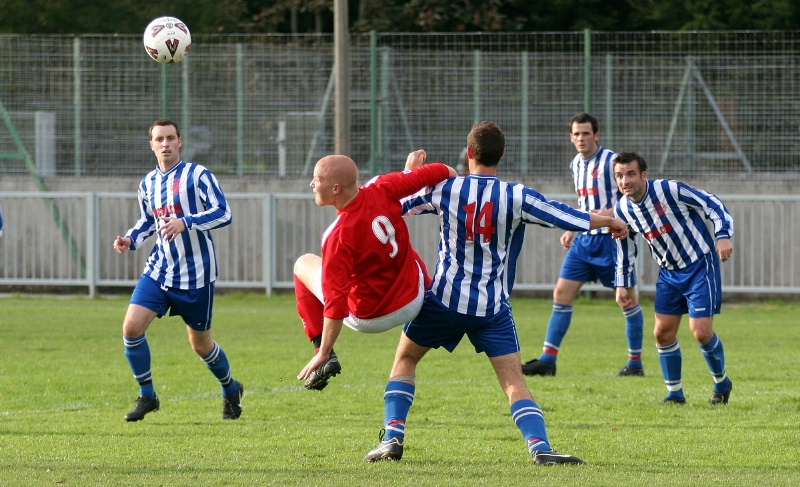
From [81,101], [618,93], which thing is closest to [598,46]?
[618,93]

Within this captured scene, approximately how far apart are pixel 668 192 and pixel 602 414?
5.19ft

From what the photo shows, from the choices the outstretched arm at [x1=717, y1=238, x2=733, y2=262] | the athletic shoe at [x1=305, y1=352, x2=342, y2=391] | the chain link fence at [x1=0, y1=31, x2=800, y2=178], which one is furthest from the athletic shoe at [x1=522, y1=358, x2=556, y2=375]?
the chain link fence at [x1=0, y1=31, x2=800, y2=178]

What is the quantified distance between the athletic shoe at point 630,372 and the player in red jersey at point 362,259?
4.13 m

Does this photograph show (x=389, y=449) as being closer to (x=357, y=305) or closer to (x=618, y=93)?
(x=357, y=305)

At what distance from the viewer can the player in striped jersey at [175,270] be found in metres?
7.92

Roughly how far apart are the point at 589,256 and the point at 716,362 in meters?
2.13

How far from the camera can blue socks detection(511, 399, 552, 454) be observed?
6105 mm

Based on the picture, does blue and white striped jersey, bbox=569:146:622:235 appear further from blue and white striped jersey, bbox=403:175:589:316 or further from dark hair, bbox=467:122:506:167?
dark hair, bbox=467:122:506:167

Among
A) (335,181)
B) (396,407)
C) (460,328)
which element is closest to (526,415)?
(460,328)

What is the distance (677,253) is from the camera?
8.41 m

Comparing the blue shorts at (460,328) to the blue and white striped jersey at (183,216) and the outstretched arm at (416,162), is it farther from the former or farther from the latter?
the blue and white striped jersey at (183,216)

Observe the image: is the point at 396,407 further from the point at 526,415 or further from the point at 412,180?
the point at 412,180

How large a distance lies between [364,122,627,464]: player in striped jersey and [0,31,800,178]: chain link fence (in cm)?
1112

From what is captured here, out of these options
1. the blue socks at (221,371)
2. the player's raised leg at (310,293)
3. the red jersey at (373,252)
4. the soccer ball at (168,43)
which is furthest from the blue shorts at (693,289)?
the soccer ball at (168,43)
